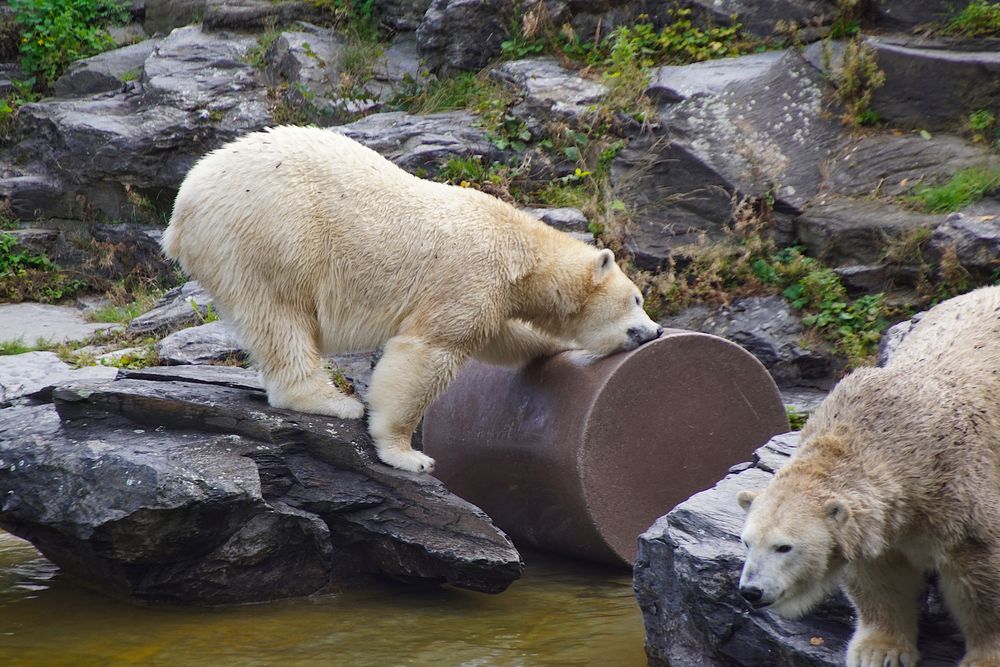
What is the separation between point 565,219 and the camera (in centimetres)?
866

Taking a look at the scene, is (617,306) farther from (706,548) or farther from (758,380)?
(706,548)

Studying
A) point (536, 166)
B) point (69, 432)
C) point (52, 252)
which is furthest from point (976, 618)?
point (52, 252)

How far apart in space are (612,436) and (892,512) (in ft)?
7.74

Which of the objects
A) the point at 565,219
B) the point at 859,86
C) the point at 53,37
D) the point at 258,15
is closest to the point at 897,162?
the point at 859,86

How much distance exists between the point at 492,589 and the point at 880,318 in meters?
3.98

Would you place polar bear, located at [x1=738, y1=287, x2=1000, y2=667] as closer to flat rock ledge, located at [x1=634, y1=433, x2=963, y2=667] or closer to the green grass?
flat rock ledge, located at [x1=634, y1=433, x2=963, y2=667]

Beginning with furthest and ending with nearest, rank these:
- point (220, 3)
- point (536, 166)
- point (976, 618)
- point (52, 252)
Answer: point (220, 3) < point (52, 252) < point (536, 166) < point (976, 618)

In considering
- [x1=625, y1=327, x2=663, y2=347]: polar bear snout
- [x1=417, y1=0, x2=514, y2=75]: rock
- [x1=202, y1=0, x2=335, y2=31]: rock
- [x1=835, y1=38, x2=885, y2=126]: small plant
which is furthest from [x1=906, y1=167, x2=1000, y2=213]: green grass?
[x1=202, y1=0, x2=335, y2=31]: rock

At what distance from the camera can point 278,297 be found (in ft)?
18.3

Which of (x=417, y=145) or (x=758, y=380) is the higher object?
(x=417, y=145)

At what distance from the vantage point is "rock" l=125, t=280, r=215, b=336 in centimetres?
883

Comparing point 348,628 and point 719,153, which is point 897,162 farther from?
point 348,628

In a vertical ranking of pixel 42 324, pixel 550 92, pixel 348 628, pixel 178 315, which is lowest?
pixel 42 324

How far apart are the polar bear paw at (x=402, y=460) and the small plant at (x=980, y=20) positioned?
21.6 ft
